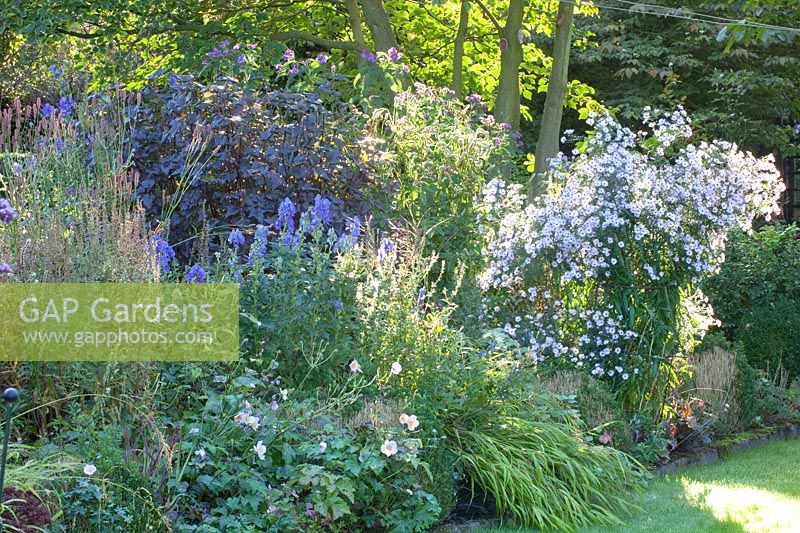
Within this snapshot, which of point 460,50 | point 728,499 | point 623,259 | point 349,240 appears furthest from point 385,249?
point 460,50

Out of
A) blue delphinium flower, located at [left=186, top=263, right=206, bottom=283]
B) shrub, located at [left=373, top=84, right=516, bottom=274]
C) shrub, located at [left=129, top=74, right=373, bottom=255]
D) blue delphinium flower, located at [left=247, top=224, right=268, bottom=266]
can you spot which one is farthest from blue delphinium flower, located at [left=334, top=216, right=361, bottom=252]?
shrub, located at [left=373, top=84, right=516, bottom=274]

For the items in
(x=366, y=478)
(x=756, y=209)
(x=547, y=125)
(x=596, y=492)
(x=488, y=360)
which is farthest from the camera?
(x=547, y=125)

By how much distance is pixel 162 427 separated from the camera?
13.4 ft

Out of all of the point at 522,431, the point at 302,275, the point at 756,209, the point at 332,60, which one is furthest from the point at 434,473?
the point at 332,60

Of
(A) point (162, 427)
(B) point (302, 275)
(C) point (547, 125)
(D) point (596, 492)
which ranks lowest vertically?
(D) point (596, 492)

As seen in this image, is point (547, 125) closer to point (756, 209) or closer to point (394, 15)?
point (394, 15)

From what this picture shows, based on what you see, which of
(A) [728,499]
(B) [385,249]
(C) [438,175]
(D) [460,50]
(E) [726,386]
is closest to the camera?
(A) [728,499]

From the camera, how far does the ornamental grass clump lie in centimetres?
615

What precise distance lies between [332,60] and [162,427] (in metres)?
9.31

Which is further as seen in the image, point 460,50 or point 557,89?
point 460,50

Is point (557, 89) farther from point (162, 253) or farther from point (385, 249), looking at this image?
point (162, 253)

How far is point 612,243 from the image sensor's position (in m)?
6.16

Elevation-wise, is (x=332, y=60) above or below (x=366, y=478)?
above

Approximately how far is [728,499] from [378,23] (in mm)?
7491
